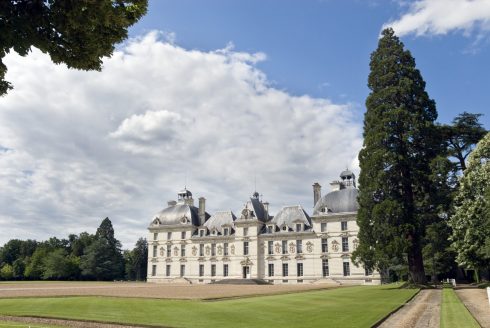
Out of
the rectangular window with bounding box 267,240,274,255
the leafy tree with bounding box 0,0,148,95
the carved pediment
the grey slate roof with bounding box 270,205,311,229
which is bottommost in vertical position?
the carved pediment

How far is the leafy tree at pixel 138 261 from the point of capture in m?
84.8

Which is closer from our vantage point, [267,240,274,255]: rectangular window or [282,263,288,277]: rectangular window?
[282,263,288,277]: rectangular window

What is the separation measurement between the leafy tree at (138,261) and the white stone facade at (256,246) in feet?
65.9

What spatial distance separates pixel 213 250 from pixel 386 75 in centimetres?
3823

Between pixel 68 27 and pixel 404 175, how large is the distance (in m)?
28.9

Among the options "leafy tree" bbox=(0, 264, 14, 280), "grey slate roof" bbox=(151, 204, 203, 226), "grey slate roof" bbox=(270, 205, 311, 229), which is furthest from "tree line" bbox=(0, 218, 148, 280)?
"grey slate roof" bbox=(270, 205, 311, 229)

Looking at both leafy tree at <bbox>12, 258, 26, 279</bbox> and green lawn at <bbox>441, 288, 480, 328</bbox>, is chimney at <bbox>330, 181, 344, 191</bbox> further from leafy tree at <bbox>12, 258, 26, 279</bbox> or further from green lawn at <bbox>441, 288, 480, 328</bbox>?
leafy tree at <bbox>12, 258, 26, 279</bbox>

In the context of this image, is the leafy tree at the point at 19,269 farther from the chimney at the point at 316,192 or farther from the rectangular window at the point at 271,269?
the chimney at the point at 316,192

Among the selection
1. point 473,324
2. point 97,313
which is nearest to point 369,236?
point 473,324

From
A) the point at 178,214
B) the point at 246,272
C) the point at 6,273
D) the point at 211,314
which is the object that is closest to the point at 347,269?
the point at 246,272

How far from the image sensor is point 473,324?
11984mm

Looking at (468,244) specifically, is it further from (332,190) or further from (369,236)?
(332,190)

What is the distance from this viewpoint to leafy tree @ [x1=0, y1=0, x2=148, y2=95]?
23.3ft

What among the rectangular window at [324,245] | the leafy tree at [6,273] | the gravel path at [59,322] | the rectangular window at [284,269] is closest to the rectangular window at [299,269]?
the rectangular window at [284,269]
